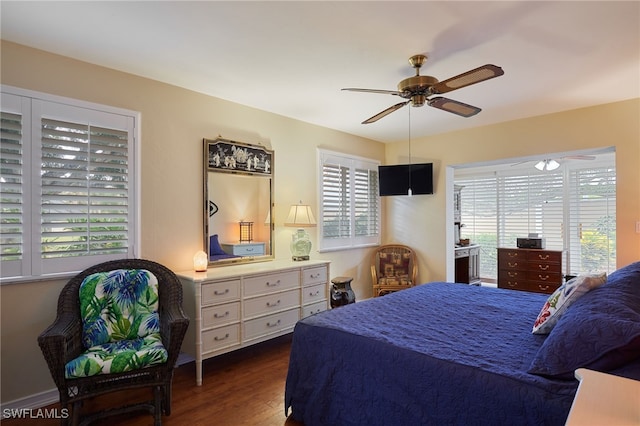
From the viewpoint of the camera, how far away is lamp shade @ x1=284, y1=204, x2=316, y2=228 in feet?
13.4

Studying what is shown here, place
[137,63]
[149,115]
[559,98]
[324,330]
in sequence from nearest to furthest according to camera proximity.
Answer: [324,330]
[137,63]
[149,115]
[559,98]

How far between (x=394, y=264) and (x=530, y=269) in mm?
2112

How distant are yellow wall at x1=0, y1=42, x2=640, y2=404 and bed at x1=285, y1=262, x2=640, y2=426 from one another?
5.85ft

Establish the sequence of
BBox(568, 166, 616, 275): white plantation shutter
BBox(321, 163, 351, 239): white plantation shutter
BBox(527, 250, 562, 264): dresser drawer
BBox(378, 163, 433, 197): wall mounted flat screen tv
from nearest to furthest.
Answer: BBox(321, 163, 351, 239): white plantation shutter < BBox(378, 163, 433, 197): wall mounted flat screen tv < BBox(527, 250, 562, 264): dresser drawer < BBox(568, 166, 616, 275): white plantation shutter

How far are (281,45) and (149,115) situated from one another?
1.42 m

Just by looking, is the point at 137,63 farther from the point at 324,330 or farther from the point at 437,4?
the point at 324,330

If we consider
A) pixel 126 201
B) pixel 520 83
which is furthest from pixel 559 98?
pixel 126 201

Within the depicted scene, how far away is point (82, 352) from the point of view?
2.34 m

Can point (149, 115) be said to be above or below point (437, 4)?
below

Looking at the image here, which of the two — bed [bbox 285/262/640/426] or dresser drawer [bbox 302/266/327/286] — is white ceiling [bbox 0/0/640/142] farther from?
dresser drawer [bbox 302/266/327/286]

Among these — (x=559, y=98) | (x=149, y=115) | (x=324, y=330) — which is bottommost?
(x=324, y=330)

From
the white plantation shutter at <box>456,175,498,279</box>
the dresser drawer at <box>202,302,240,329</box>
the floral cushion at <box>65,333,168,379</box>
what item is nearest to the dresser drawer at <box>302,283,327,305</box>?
the dresser drawer at <box>202,302,240,329</box>

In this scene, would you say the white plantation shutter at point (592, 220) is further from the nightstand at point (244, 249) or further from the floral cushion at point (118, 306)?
the floral cushion at point (118, 306)

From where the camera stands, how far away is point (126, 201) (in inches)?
117
